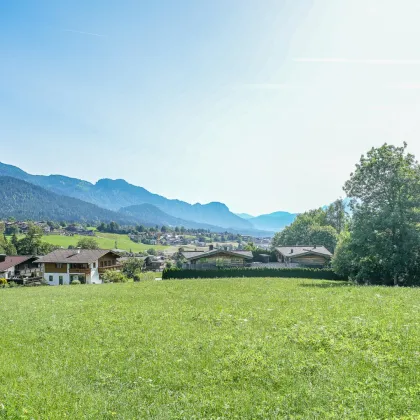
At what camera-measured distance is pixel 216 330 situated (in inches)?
413

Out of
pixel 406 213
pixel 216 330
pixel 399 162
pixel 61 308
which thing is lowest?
pixel 61 308

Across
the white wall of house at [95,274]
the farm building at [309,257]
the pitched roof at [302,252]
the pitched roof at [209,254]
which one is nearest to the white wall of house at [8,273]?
the white wall of house at [95,274]

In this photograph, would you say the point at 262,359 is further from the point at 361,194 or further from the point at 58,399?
the point at 361,194

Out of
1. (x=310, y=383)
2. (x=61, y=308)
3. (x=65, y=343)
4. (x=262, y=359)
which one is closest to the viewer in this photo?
(x=310, y=383)

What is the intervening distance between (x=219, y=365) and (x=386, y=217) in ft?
77.5

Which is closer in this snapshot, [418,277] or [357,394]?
[357,394]

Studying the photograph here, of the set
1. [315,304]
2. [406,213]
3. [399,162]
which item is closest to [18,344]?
[315,304]

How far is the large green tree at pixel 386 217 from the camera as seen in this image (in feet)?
86.2

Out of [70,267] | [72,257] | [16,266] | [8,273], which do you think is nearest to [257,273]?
[70,267]

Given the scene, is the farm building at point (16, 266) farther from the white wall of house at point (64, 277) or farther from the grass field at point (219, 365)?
the grass field at point (219, 365)

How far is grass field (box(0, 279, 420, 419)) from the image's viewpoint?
5832 millimetres

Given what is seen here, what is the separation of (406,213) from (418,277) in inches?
246

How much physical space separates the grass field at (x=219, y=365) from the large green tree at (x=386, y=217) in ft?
48.4

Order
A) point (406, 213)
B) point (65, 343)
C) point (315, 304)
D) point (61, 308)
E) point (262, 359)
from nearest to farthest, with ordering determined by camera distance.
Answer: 1. point (262, 359)
2. point (65, 343)
3. point (315, 304)
4. point (61, 308)
5. point (406, 213)
